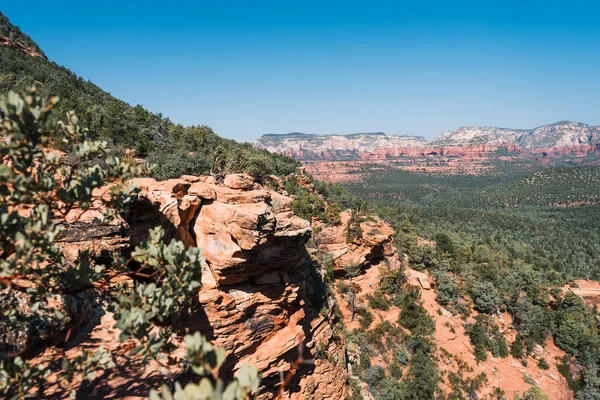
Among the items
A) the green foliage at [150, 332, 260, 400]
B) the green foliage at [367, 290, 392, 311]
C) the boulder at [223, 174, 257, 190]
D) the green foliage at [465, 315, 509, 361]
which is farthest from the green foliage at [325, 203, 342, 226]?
the green foliage at [150, 332, 260, 400]

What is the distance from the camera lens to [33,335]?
675cm

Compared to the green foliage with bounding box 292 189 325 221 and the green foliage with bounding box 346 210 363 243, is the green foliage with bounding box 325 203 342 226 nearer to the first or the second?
the green foliage with bounding box 292 189 325 221

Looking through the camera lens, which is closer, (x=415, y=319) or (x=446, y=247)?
(x=415, y=319)

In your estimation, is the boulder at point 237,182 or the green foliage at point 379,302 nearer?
the boulder at point 237,182

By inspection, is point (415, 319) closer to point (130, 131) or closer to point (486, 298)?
point (486, 298)

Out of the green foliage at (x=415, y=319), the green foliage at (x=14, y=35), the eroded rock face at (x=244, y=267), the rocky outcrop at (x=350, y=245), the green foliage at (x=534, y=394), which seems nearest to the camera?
the eroded rock face at (x=244, y=267)

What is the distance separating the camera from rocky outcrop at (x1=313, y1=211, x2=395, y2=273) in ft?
89.4

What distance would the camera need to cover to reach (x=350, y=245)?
92.0 feet

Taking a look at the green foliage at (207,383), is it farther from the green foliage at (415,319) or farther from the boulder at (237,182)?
the green foliage at (415,319)

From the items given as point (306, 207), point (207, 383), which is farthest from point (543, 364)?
point (207, 383)

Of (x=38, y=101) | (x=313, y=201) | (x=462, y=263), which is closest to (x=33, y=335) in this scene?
(x=38, y=101)

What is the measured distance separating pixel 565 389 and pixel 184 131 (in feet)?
144

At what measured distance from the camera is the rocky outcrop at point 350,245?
27.2m

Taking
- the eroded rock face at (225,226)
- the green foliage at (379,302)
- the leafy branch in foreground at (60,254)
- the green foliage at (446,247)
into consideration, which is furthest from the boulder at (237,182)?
the green foliage at (446,247)
